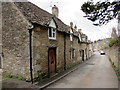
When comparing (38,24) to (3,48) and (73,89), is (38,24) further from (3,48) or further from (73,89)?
(73,89)

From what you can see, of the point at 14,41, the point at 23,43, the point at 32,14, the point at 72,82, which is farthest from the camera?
the point at 32,14

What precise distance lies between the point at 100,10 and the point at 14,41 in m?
7.23

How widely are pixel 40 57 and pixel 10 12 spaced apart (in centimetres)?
468

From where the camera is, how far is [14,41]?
980 centimetres

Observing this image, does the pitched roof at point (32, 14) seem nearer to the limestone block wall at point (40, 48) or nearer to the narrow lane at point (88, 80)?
the limestone block wall at point (40, 48)

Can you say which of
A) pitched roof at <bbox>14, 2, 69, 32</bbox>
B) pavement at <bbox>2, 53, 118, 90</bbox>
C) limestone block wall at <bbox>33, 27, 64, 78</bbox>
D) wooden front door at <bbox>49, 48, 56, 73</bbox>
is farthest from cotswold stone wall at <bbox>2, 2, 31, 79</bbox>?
wooden front door at <bbox>49, 48, 56, 73</bbox>

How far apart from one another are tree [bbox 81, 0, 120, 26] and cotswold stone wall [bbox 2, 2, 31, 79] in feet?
15.2

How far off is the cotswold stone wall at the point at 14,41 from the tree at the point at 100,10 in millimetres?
4623

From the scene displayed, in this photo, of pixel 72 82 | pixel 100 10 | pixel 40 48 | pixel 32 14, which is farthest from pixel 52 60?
pixel 100 10

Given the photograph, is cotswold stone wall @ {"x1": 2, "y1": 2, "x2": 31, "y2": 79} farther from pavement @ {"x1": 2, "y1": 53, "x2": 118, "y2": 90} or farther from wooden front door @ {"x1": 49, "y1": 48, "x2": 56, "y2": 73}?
wooden front door @ {"x1": 49, "y1": 48, "x2": 56, "y2": 73}

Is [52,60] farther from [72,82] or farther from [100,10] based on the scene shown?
[100,10]

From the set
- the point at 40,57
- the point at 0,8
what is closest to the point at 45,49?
the point at 40,57

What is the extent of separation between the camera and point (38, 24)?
31.4 ft

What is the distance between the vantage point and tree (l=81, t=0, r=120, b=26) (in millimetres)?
7298
